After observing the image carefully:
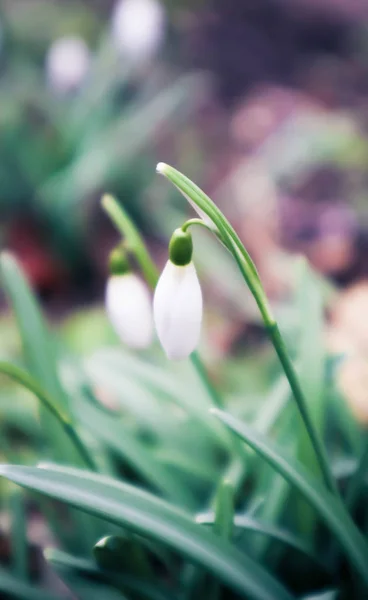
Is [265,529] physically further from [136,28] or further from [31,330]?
[136,28]

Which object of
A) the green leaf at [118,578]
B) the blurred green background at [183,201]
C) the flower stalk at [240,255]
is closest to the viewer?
the flower stalk at [240,255]

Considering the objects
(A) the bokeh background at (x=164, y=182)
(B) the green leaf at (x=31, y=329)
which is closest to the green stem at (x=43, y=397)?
(B) the green leaf at (x=31, y=329)

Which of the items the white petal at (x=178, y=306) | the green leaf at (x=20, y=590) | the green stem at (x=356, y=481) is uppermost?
the white petal at (x=178, y=306)

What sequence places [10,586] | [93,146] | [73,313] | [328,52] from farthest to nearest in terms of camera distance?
[328,52], [93,146], [73,313], [10,586]

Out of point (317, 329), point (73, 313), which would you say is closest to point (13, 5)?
point (73, 313)

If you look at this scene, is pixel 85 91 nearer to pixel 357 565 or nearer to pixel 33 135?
pixel 33 135

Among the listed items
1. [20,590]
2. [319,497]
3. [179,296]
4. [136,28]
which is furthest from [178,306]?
[136,28]

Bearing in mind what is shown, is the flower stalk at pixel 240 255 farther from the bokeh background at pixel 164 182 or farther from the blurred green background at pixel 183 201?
the bokeh background at pixel 164 182
